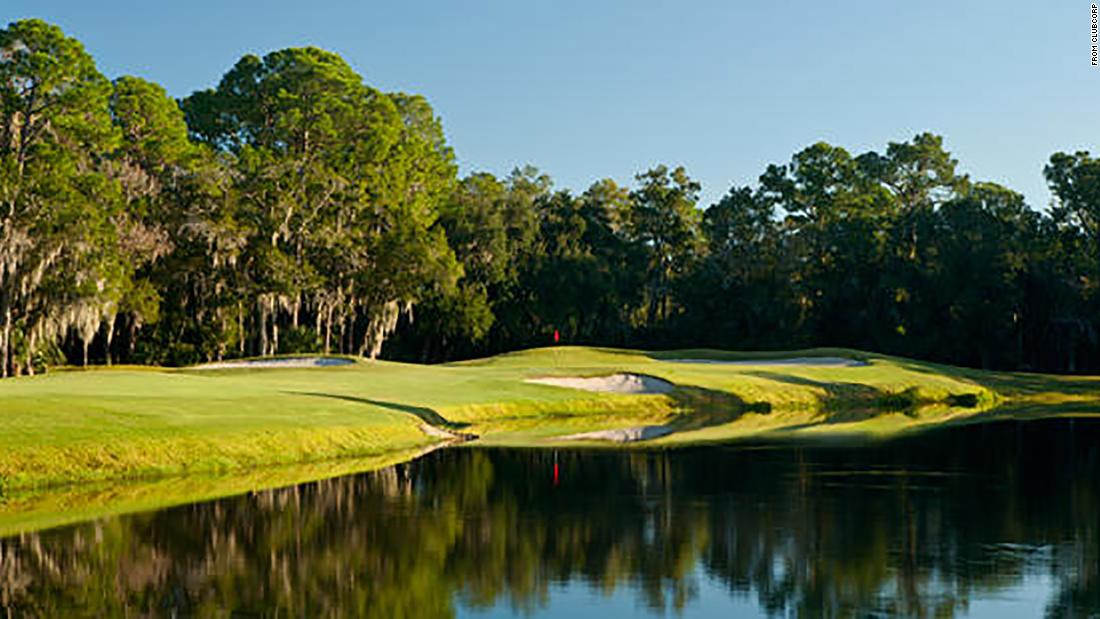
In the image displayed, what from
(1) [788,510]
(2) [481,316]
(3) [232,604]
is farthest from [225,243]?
(3) [232,604]

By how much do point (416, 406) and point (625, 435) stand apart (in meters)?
7.26

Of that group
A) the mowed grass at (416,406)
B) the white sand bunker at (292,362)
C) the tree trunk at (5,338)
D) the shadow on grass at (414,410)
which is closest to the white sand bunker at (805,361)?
the mowed grass at (416,406)

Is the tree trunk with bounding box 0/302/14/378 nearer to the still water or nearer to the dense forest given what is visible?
the dense forest

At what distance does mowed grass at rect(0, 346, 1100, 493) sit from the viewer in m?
26.5

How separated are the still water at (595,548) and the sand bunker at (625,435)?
8.00 meters

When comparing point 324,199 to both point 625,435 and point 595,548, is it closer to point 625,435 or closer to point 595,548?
point 625,435

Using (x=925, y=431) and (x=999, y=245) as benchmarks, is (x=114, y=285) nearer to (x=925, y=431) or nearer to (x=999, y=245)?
(x=925, y=431)

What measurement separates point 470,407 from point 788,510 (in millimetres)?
21938

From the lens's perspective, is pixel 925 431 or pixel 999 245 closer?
pixel 925 431

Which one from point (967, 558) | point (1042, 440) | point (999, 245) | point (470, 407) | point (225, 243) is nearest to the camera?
point (967, 558)

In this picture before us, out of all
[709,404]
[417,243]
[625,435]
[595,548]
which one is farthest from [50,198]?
[595,548]

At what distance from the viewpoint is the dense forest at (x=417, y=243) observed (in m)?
58.6

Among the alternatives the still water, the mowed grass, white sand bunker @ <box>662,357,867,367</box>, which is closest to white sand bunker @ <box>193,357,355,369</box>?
the mowed grass

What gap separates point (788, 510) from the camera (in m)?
21.6
